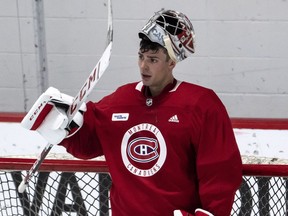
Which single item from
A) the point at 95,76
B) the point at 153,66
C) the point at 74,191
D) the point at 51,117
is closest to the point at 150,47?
the point at 153,66

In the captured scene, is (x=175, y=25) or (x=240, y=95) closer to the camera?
(x=175, y=25)

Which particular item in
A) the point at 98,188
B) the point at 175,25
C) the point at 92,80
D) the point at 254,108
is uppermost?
the point at 175,25

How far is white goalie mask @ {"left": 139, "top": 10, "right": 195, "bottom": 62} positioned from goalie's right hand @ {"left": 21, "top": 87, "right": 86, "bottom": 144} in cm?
26

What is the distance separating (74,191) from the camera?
85.7 inches

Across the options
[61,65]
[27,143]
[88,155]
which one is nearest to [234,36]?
[61,65]

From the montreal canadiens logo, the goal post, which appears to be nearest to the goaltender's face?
the montreal canadiens logo

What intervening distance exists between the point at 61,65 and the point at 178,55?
2044 millimetres

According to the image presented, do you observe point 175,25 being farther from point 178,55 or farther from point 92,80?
point 92,80

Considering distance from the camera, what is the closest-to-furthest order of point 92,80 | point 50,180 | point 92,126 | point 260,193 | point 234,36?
point 92,80 → point 92,126 → point 260,193 → point 50,180 → point 234,36

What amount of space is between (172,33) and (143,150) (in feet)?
0.96

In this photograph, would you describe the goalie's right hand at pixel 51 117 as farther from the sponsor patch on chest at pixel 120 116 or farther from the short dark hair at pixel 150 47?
the short dark hair at pixel 150 47

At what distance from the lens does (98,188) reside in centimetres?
215

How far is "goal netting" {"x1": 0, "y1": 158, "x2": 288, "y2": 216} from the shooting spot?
1.97m

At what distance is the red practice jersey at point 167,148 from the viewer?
1583mm
